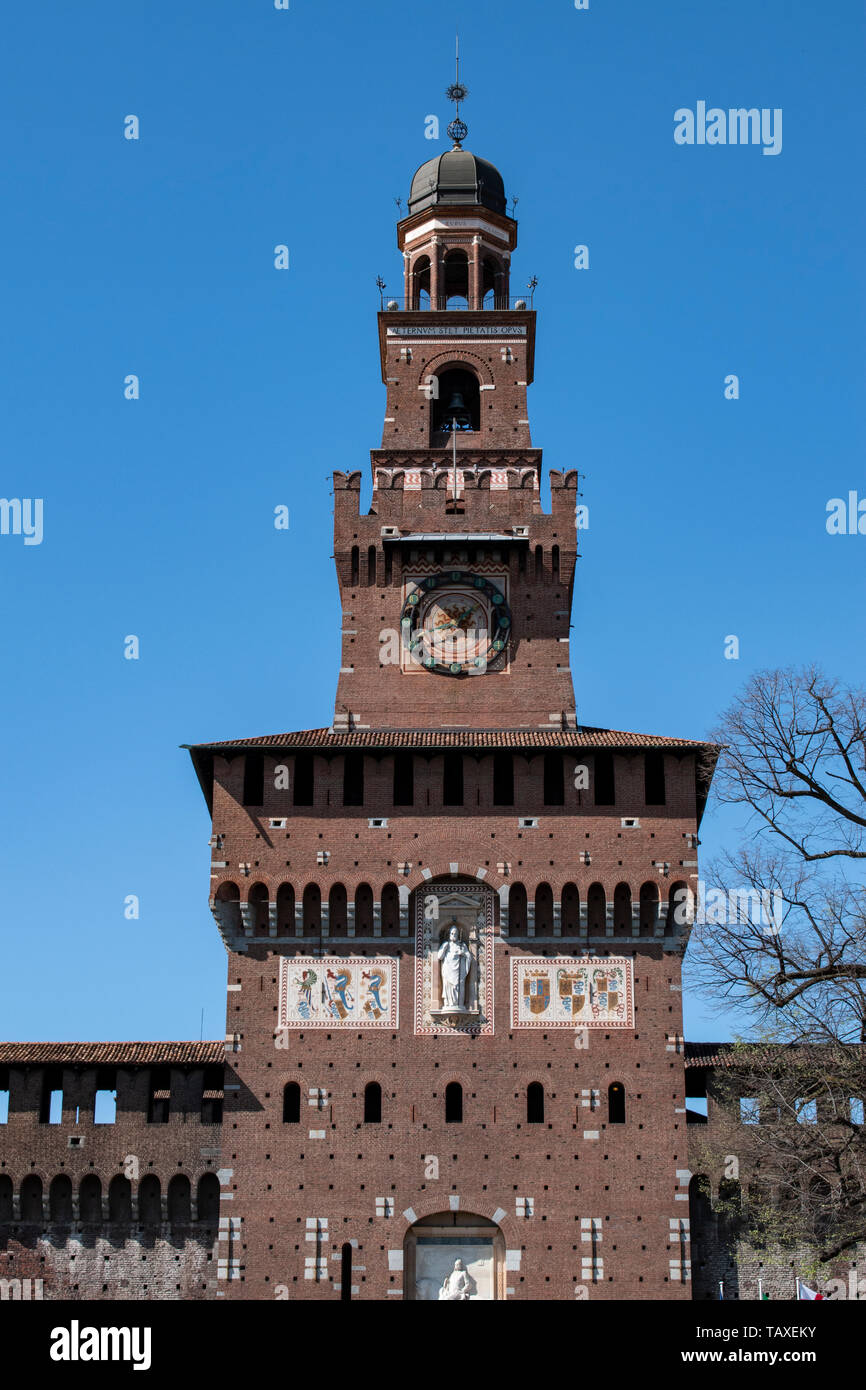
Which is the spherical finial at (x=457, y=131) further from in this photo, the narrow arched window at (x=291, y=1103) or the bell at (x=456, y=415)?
the narrow arched window at (x=291, y=1103)

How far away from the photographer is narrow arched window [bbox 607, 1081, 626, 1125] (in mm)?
39312

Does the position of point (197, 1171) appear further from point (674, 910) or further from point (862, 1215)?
point (862, 1215)

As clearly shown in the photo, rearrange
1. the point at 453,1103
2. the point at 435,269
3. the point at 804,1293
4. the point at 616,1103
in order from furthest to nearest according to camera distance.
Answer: the point at 435,269 → the point at 453,1103 → the point at 616,1103 → the point at 804,1293

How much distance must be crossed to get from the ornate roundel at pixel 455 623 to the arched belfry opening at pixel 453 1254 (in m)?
13.0

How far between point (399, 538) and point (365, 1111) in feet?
46.9

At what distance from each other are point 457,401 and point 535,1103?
1941cm

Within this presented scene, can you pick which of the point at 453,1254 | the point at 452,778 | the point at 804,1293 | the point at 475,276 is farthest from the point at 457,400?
the point at 804,1293

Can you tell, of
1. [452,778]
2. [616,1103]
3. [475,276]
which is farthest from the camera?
[475,276]

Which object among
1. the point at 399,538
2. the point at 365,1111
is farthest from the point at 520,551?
the point at 365,1111

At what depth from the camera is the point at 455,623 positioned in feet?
147

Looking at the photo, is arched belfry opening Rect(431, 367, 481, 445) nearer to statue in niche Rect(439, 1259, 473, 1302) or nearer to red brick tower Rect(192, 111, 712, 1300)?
red brick tower Rect(192, 111, 712, 1300)

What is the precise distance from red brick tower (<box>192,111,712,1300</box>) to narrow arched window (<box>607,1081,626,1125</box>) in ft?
0.14

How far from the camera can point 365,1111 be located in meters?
39.4

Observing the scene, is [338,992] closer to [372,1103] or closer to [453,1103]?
[372,1103]
